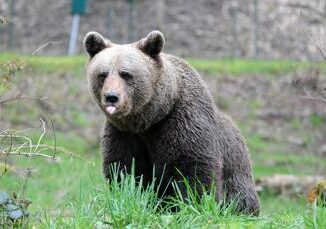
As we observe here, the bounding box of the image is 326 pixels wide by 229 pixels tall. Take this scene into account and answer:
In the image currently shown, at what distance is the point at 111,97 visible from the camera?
6480 millimetres

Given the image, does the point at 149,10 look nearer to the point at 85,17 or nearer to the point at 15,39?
the point at 85,17

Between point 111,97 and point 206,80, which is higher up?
point 111,97

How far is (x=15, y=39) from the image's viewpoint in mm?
23109

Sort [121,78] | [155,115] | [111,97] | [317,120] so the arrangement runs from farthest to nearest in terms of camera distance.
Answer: [317,120], [155,115], [121,78], [111,97]

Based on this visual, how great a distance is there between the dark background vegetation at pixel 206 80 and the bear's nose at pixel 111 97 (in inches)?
20.2

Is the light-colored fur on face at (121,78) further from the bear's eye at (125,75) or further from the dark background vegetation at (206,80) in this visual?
the dark background vegetation at (206,80)

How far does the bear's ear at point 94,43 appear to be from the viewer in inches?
273

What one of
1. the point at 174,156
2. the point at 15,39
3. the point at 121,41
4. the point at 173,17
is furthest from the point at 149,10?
the point at 174,156

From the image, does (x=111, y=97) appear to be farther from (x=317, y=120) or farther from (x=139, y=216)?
(x=317, y=120)

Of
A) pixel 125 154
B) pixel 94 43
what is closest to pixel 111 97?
pixel 94 43

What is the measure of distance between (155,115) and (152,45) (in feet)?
1.94

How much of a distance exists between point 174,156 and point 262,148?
9776 millimetres

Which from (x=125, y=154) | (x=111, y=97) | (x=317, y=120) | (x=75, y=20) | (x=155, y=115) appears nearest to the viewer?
(x=111, y=97)

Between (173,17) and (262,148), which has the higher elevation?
(173,17)
